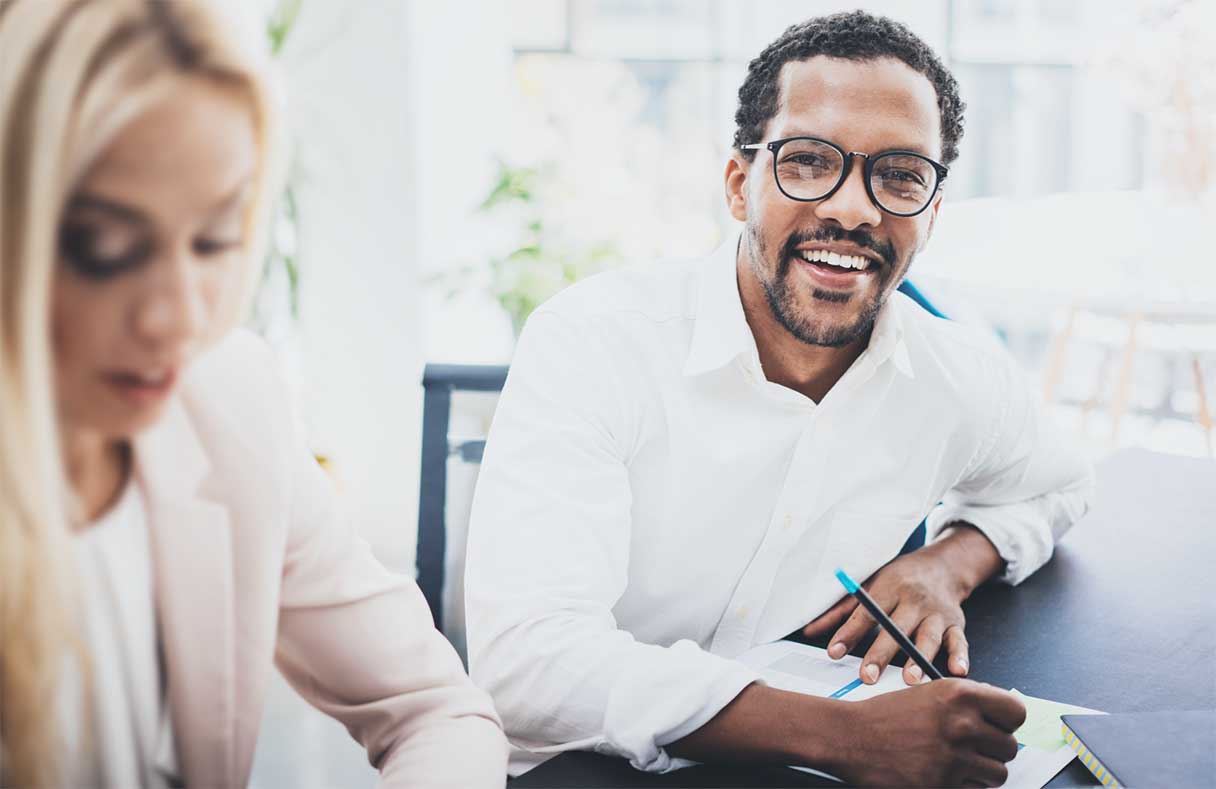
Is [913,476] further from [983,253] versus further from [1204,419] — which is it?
[1204,419]

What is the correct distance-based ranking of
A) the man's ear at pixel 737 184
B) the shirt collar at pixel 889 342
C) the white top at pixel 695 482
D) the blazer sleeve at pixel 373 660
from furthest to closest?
the man's ear at pixel 737 184, the shirt collar at pixel 889 342, the white top at pixel 695 482, the blazer sleeve at pixel 373 660

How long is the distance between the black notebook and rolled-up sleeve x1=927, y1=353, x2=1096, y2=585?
0.47 metres

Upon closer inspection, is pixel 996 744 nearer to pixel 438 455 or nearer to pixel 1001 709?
pixel 1001 709

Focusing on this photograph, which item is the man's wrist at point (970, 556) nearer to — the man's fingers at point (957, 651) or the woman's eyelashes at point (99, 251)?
the man's fingers at point (957, 651)

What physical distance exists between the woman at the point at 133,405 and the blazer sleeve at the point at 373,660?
4 centimetres

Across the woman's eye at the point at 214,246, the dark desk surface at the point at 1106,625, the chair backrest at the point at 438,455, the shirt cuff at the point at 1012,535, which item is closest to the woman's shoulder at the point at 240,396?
the woman's eye at the point at 214,246

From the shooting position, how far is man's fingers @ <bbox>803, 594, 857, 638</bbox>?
124 cm

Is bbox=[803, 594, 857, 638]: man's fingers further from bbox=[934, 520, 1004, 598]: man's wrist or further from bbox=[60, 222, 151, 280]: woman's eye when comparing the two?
bbox=[60, 222, 151, 280]: woman's eye

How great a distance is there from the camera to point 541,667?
104 centimetres

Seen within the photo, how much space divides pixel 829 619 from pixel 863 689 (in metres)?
0.17

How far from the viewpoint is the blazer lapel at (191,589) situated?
1.93 ft

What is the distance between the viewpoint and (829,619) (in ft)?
4.09

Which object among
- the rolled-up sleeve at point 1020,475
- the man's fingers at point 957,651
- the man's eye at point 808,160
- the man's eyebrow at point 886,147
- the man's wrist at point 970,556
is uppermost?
the man's eyebrow at point 886,147

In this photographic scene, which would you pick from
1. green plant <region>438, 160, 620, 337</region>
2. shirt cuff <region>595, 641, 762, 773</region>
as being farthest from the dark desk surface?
green plant <region>438, 160, 620, 337</region>
